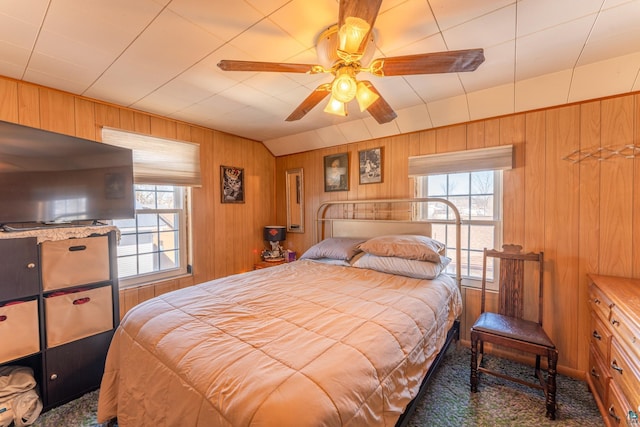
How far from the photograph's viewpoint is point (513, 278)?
7.59ft

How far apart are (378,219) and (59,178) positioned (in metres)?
3.01

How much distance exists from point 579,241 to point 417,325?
5.68 ft

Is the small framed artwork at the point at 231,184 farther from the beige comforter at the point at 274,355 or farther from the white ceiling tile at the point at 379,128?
the white ceiling tile at the point at 379,128

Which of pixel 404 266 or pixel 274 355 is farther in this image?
pixel 404 266

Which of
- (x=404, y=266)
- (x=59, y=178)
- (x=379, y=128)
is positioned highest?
(x=379, y=128)

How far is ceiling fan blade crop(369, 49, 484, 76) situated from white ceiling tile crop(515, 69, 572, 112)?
1205 mm

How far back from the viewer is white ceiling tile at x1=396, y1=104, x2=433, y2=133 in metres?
2.71

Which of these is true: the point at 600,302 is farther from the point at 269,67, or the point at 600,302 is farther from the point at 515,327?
the point at 269,67

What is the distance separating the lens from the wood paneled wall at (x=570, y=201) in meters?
2.01

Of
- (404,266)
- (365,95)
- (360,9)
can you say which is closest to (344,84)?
(365,95)

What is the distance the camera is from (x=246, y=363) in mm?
1065

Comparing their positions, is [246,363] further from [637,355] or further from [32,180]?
[32,180]

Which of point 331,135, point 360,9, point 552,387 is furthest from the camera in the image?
point 331,135

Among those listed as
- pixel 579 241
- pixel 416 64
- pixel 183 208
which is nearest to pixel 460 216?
pixel 579 241
